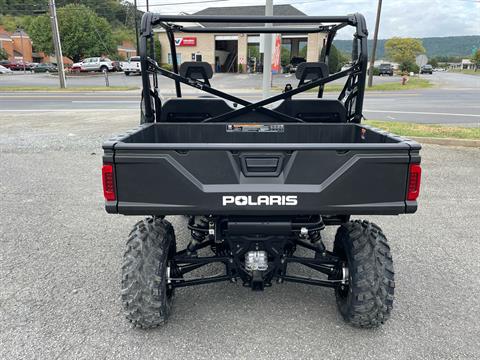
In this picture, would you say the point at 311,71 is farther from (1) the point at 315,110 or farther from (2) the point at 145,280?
(2) the point at 145,280

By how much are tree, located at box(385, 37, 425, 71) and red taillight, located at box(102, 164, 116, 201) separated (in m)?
72.7

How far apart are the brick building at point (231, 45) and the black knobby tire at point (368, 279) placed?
243 cm

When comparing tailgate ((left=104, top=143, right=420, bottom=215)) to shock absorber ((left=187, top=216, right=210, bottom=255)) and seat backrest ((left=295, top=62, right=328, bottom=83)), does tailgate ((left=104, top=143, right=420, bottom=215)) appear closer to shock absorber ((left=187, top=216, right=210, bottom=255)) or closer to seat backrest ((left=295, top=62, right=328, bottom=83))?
shock absorber ((left=187, top=216, right=210, bottom=255))

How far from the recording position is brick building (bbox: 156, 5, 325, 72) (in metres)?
5.33

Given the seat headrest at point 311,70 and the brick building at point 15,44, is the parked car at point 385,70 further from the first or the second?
the brick building at point 15,44

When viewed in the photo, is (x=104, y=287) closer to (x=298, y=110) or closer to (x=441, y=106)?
(x=298, y=110)

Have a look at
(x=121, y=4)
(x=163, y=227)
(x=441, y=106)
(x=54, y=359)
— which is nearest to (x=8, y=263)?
(x=54, y=359)

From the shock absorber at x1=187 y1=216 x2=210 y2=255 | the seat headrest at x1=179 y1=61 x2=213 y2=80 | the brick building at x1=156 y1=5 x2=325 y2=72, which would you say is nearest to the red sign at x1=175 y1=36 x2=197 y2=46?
the brick building at x1=156 y1=5 x2=325 y2=72

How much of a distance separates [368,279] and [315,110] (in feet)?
6.56

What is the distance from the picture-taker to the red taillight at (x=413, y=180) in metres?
2.48

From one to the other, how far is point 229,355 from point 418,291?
Result: 176 centimetres

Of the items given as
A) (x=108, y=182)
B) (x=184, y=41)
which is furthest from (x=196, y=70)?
(x=184, y=41)

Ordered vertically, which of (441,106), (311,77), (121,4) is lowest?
(441,106)

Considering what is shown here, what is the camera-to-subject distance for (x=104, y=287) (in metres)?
3.48
